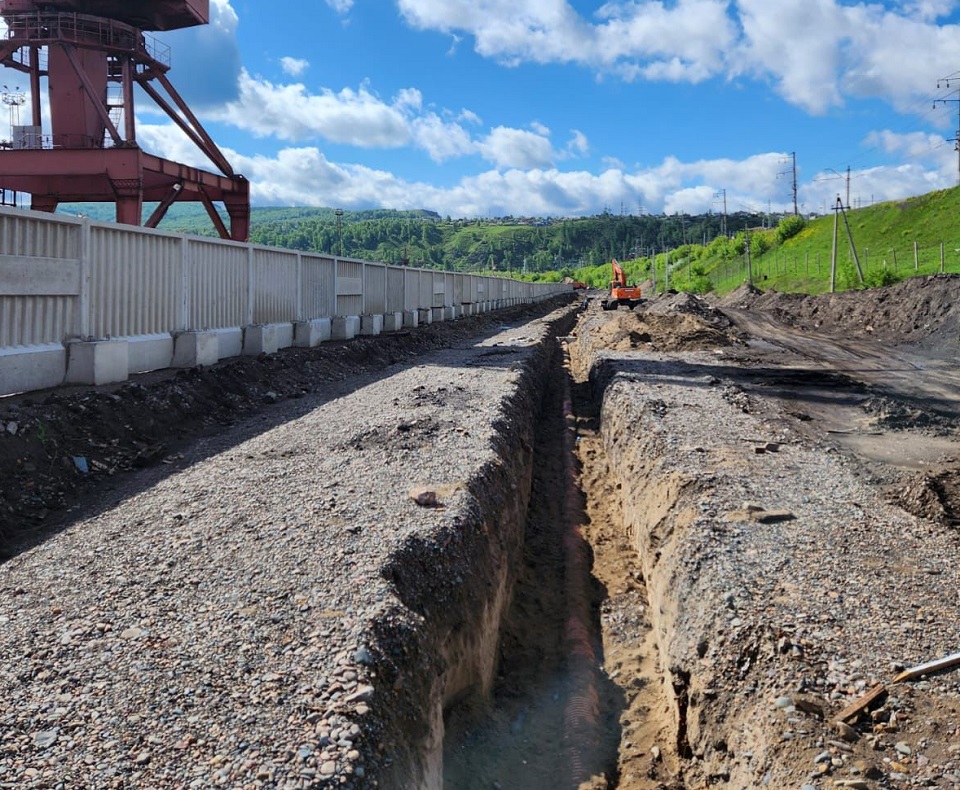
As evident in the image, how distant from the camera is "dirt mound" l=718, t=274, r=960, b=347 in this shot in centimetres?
2470

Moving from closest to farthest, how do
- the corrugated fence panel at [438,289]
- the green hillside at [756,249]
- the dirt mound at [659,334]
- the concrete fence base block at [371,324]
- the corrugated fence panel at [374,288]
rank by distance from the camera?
the concrete fence base block at [371,324] < the corrugated fence panel at [374,288] < the dirt mound at [659,334] < the corrugated fence panel at [438,289] < the green hillside at [756,249]

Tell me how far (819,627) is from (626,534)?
465 cm

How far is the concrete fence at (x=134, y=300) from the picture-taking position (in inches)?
314

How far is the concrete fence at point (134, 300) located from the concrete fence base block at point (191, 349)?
0.6 inches

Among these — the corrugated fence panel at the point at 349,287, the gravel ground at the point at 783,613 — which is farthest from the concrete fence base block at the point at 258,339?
the gravel ground at the point at 783,613

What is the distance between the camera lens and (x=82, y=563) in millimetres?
4578

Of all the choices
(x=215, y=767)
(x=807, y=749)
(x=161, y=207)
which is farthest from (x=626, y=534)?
(x=161, y=207)

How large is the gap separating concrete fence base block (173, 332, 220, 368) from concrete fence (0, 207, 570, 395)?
0.01 meters

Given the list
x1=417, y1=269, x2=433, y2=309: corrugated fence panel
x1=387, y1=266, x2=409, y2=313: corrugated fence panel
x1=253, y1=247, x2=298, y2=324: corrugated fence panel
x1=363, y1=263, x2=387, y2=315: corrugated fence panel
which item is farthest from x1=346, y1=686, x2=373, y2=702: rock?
x1=417, y1=269, x2=433, y2=309: corrugated fence panel

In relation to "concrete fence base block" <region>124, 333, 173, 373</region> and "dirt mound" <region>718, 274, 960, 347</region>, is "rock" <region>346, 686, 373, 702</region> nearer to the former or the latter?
"concrete fence base block" <region>124, 333, 173, 373</region>

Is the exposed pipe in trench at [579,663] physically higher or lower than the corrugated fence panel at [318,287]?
lower

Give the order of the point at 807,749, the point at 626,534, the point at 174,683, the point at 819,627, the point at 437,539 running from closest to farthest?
the point at 174,683
the point at 807,749
the point at 819,627
the point at 437,539
the point at 626,534

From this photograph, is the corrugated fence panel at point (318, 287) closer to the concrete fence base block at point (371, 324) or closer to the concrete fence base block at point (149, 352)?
the concrete fence base block at point (371, 324)

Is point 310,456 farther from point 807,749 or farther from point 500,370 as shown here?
point 500,370
